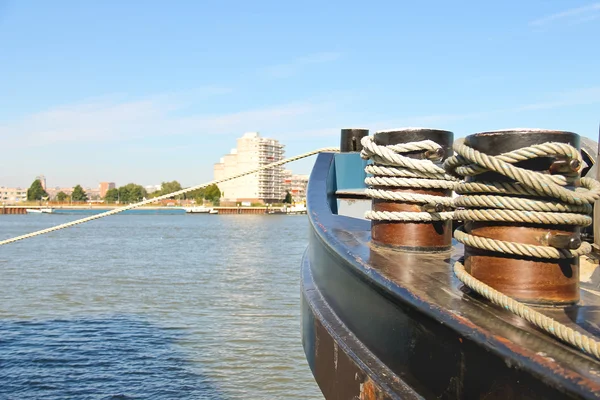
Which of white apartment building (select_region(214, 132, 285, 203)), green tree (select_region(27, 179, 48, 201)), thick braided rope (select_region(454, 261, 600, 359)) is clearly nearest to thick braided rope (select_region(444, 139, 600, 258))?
thick braided rope (select_region(454, 261, 600, 359))

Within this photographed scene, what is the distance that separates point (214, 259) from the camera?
25.3 meters

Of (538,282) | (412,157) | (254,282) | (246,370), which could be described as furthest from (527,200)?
(254,282)

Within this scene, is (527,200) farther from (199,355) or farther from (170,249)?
(170,249)

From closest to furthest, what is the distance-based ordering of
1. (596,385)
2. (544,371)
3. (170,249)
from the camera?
(596,385), (544,371), (170,249)

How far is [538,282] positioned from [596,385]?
0.59 metres

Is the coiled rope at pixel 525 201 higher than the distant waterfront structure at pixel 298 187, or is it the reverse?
the distant waterfront structure at pixel 298 187

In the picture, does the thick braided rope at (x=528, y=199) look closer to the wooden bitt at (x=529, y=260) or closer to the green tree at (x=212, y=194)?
the wooden bitt at (x=529, y=260)

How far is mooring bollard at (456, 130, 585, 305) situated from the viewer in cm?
178

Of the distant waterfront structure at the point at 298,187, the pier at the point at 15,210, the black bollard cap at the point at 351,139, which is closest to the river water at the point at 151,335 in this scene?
the black bollard cap at the point at 351,139

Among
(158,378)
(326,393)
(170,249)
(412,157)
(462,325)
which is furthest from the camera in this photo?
(170,249)

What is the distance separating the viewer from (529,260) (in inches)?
72.6

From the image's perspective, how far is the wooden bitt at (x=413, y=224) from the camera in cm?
269

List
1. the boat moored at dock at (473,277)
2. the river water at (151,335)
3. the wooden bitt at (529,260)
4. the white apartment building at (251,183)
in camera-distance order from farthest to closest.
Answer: the white apartment building at (251,183) < the river water at (151,335) < the wooden bitt at (529,260) < the boat moored at dock at (473,277)

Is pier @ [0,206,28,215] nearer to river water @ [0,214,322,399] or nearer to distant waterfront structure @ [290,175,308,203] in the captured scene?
distant waterfront structure @ [290,175,308,203]
